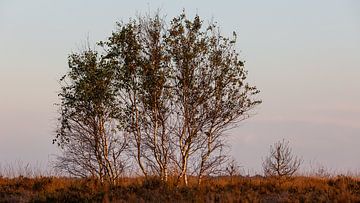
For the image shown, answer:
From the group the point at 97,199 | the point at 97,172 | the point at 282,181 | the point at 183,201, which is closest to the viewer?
the point at 183,201

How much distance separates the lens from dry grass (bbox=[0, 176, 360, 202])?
2242 cm

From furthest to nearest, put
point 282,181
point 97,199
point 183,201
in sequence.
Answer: point 282,181 → point 97,199 → point 183,201

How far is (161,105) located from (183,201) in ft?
21.0

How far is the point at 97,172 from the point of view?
93.9ft

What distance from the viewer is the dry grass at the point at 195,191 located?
2242 centimetres

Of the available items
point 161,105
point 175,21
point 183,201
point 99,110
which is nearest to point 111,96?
point 99,110

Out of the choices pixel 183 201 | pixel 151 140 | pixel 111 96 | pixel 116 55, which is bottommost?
pixel 183 201

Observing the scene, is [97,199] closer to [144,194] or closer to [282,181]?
[144,194]

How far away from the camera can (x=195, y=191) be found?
23.4 m

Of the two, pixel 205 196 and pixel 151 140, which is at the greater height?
pixel 151 140

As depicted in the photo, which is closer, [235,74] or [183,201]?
[183,201]

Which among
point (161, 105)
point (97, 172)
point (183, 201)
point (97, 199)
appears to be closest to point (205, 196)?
point (183, 201)

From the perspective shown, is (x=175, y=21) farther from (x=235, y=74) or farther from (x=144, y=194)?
(x=144, y=194)

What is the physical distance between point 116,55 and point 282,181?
9.23 m
